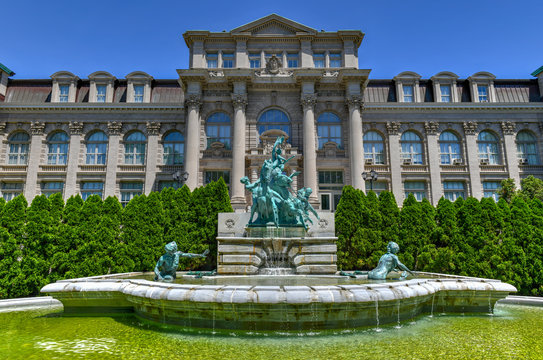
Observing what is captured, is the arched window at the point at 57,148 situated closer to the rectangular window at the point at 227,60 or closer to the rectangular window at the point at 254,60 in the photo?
the rectangular window at the point at 227,60

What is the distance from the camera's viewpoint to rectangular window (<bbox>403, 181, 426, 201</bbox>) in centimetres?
3912

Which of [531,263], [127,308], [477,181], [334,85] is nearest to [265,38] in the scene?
[334,85]

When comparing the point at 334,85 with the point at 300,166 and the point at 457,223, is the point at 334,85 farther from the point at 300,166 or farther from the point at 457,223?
the point at 457,223

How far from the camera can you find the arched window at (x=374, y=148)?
40281mm

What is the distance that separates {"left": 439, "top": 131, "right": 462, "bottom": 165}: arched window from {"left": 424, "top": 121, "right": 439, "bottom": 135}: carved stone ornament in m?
1.29

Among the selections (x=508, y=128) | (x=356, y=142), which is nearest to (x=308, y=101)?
(x=356, y=142)

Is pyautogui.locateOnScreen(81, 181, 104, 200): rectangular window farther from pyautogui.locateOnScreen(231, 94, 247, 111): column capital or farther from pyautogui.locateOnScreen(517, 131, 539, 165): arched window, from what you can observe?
pyautogui.locateOnScreen(517, 131, 539, 165): arched window

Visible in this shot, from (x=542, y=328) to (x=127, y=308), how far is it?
9.96 m

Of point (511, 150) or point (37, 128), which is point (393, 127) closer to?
point (511, 150)

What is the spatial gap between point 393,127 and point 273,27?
679 inches

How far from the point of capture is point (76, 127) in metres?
39.4

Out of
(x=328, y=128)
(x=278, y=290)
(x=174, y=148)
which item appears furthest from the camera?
(x=174, y=148)

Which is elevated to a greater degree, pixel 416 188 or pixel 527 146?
pixel 527 146

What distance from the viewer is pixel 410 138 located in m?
40.4
